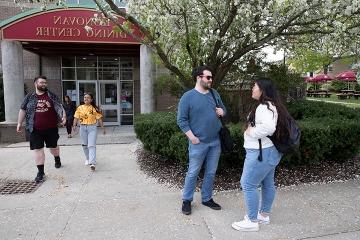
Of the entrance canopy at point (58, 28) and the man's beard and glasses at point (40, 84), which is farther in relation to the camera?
the entrance canopy at point (58, 28)

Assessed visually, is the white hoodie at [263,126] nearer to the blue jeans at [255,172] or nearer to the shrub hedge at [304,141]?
the blue jeans at [255,172]

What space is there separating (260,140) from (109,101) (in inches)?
531

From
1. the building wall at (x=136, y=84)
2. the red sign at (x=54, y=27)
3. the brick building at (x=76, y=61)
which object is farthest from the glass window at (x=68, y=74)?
the red sign at (x=54, y=27)

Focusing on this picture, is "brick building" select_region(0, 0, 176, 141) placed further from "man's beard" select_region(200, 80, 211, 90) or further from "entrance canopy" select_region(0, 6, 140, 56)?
"man's beard" select_region(200, 80, 211, 90)

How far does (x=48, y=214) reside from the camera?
4691 millimetres

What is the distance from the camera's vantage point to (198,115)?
14.5 ft

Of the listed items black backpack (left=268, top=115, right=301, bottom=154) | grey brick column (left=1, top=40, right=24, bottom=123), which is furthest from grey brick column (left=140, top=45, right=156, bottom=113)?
black backpack (left=268, top=115, right=301, bottom=154)

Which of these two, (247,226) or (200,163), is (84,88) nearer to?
(200,163)

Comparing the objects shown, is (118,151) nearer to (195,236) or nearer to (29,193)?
(29,193)

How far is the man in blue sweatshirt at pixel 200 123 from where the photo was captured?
4402mm

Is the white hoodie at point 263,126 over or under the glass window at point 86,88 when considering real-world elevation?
under

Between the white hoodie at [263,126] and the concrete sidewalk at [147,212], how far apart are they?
3.37 feet

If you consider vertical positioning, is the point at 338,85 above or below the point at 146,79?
above

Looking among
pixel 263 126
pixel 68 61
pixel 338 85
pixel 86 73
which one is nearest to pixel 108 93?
pixel 86 73
